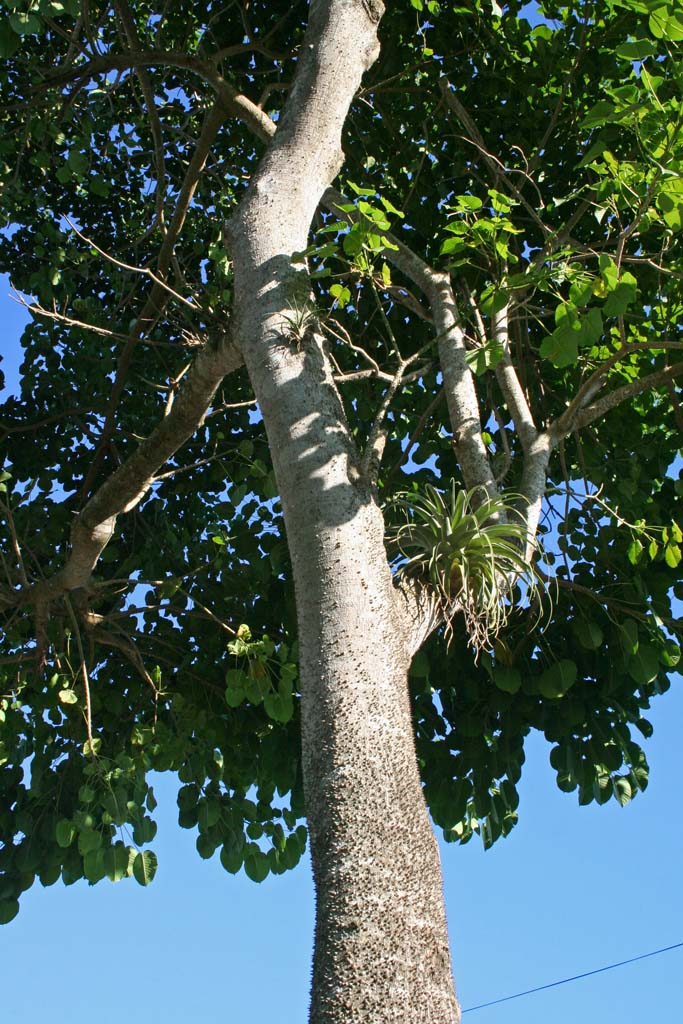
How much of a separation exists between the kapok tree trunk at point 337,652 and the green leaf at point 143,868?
258 cm

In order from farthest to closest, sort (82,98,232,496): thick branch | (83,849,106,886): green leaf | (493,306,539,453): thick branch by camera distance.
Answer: (82,98,232,496): thick branch, (83,849,106,886): green leaf, (493,306,539,453): thick branch

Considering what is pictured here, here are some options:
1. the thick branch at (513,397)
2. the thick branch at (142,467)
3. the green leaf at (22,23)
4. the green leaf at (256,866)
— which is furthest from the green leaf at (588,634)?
the green leaf at (22,23)

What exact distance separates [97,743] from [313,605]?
3091 mm

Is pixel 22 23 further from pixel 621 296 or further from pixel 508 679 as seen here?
pixel 508 679

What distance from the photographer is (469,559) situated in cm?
353

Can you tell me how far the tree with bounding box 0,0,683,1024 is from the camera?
3.14 meters

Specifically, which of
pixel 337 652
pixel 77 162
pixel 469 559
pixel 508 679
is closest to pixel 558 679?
pixel 508 679

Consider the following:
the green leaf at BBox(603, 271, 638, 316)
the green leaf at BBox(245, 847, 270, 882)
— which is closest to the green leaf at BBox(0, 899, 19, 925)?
the green leaf at BBox(245, 847, 270, 882)

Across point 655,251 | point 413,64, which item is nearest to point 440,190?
point 413,64

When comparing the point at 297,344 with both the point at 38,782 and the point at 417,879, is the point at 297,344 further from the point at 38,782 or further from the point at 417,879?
the point at 38,782

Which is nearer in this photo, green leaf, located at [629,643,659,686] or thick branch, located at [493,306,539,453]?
thick branch, located at [493,306,539,453]

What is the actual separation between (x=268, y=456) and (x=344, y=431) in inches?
122

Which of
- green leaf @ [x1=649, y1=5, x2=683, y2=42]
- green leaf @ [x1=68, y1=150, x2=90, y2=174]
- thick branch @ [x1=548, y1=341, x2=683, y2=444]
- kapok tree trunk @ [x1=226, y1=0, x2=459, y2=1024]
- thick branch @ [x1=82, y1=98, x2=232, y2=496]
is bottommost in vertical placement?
kapok tree trunk @ [x1=226, y1=0, x2=459, y2=1024]

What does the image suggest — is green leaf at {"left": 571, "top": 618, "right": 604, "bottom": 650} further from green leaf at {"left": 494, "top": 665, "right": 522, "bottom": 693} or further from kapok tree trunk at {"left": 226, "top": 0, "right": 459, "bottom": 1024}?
kapok tree trunk at {"left": 226, "top": 0, "right": 459, "bottom": 1024}
